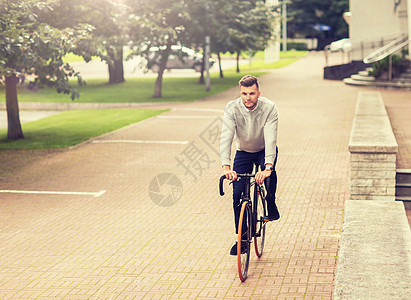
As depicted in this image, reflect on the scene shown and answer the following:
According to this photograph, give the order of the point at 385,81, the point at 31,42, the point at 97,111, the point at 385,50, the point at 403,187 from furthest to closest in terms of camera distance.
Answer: the point at 385,50
the point at 385,81
the point at 97,111
the point at 31,42
the point at 403,187

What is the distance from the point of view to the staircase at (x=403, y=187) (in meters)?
9.33

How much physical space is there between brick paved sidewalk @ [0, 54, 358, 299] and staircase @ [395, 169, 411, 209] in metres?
0.77

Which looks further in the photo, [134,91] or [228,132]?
[134,91]

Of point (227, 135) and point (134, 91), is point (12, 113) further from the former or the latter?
point (134, 91)

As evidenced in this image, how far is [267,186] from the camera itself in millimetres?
6273

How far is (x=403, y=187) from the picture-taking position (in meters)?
9.38

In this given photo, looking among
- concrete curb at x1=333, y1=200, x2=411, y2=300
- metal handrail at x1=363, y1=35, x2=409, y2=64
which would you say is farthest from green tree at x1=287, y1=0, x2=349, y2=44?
concrete curb at x1=333, y1=200, x2=411, y2=300

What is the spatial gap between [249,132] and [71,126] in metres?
13.8

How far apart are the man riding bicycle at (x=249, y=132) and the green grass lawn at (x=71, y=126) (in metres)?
9.66

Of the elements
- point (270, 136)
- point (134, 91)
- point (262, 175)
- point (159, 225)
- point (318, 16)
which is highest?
point (318, 16)

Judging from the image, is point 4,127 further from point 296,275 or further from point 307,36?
point 307,36

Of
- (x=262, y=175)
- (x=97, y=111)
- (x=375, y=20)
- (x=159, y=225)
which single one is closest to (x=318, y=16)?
(x=375, y=20)

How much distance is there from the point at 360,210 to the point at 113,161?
22.1ft

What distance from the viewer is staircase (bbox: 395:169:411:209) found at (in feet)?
30.6
